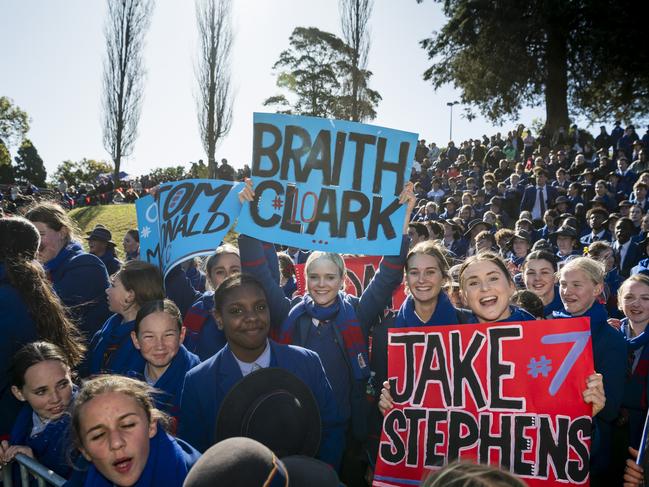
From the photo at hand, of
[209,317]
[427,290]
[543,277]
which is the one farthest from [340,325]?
[543,277]

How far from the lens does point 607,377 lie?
2.79 m

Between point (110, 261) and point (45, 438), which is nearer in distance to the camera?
point (45, 438)

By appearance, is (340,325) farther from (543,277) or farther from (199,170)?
(199,170)

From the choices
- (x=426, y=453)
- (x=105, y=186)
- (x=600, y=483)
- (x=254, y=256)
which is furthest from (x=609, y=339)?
(x=105, y=186)

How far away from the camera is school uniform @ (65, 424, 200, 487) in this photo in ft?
6.03

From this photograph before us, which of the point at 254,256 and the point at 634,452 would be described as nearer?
the point at 634,452

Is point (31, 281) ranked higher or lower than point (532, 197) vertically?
lower

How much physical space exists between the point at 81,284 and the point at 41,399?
1171 millimetres

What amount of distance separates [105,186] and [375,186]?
27.7 meters

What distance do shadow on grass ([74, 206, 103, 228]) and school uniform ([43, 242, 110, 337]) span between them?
15.5 metres

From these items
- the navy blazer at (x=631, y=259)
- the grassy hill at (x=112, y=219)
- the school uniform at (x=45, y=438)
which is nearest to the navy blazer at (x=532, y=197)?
the navy blazer at (x=631, y=259)

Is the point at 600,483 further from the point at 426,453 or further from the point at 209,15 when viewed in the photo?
the point at 209,15

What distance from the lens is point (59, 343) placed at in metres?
2.88

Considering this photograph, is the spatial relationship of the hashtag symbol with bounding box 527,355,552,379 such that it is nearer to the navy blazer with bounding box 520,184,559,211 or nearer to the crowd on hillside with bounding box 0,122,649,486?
the crowd on hillside with bounding box 0,122,649,486
